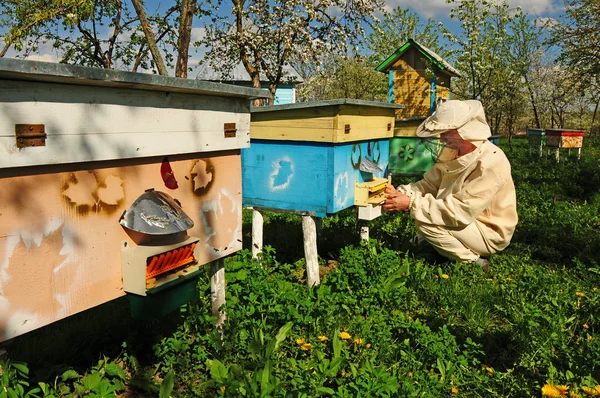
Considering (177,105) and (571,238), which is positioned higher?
(177,105)

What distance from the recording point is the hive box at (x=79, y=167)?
1.47 metres

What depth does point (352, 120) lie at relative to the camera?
3.33 meters

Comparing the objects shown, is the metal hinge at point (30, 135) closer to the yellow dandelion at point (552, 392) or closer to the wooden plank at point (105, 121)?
the wooden plank at point (105, 121)

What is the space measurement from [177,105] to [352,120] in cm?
164

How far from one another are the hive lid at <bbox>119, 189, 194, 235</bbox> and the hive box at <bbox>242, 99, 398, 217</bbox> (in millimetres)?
1475

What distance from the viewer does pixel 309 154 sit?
3289mm

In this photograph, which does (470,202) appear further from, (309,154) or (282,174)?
(282,174)

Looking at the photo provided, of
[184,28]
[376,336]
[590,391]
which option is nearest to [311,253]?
[376,336]

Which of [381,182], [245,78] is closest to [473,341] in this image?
[381,182]

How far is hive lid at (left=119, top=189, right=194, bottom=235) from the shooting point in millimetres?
1836

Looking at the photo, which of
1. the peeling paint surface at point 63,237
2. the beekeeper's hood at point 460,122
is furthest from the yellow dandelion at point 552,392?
the beekeeper's hood at point 460,122

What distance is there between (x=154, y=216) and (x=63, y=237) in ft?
1.14

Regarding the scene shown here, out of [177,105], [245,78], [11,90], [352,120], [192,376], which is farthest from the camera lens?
[245,78]

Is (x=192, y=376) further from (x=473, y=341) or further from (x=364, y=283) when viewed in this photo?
(x=473, y=341)
